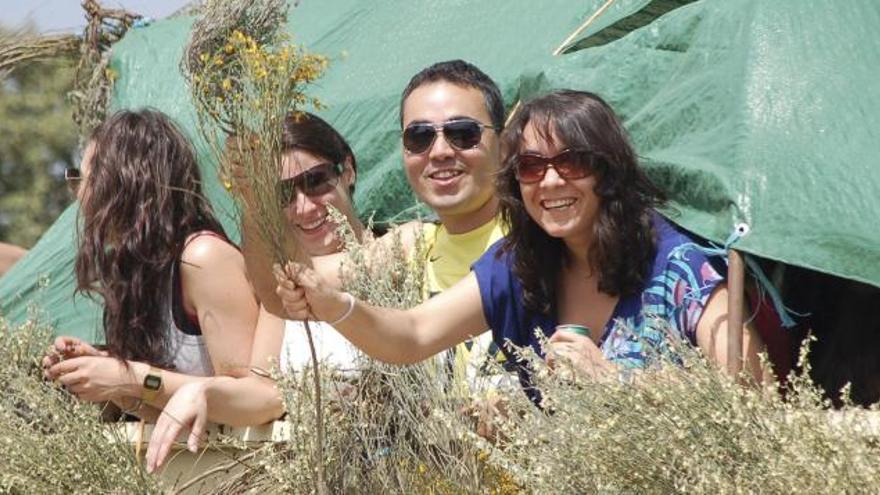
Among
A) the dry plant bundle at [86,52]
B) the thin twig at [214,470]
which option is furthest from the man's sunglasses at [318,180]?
the dry plant bundle at [86,52]

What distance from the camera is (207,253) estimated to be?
399 centimetres

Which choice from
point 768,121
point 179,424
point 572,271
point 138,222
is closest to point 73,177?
point 138,222

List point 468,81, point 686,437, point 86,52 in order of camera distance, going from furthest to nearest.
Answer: point 86,52 → point 468,81 → point 686,437

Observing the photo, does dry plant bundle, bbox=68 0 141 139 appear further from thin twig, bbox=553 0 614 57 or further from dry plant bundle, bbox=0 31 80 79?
thin twig, bbox=553 0 614 57

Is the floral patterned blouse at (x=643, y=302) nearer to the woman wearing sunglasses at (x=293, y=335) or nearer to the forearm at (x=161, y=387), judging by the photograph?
the woman wearing sunglasses at (x=293, y=335)

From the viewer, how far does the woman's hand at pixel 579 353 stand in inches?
120

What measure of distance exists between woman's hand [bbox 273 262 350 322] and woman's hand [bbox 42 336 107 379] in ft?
3.37

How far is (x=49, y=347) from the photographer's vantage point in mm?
4039

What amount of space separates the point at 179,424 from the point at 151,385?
213mm

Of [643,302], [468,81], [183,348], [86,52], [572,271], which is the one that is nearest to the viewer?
[643,302]

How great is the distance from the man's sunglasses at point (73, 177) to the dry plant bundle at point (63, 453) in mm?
974

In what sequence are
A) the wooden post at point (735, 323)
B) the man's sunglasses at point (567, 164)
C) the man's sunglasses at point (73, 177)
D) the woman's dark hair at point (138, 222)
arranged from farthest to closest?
the man's sunglasses at point (73, 177)
the woman's dark hair at point (138, 222)
the man's sunglasses at point (567, 164)
the wooden post at point (735, 323)

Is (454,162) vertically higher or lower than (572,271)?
higher

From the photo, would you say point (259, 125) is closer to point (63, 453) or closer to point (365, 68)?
point (63, 453)
